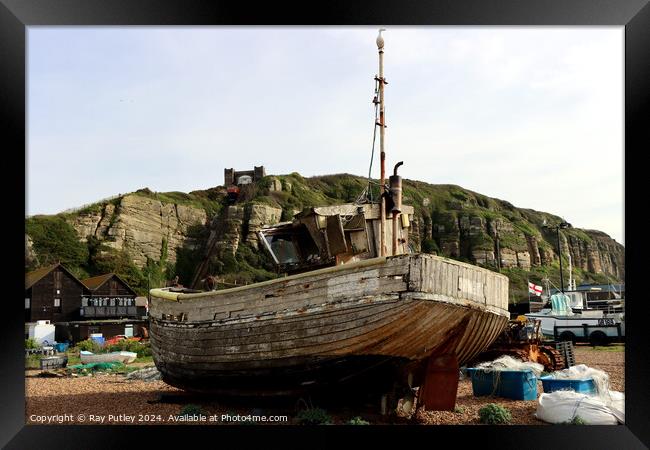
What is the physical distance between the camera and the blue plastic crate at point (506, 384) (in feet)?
32.5

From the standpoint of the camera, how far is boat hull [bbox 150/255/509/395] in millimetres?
7582

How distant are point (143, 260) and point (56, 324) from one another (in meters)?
17.4

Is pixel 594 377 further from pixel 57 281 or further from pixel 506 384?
pixel 57 281

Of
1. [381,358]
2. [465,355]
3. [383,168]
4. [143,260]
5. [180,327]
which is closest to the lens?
[381,358]

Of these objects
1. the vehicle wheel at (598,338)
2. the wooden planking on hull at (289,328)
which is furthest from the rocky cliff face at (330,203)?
the wooden planking on hull at (289,328)

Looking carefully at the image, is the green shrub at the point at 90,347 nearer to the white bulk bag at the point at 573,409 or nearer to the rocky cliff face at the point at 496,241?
the white bulk bag at the point at 573,409

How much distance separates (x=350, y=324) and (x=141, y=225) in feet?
128

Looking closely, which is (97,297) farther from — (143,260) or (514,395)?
(514,395)

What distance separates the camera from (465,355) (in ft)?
28.6

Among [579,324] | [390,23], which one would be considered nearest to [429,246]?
[579,324]

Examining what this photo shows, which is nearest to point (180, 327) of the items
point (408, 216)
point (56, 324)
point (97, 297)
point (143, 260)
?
point (408, 216)

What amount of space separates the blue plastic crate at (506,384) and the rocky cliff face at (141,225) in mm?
31852

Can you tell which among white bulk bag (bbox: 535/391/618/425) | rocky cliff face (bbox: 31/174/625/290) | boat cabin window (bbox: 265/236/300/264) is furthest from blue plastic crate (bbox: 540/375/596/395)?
rocky cliff face (bbox: 31/174/625/290)

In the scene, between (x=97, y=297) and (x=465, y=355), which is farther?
(x=97, y=297)
